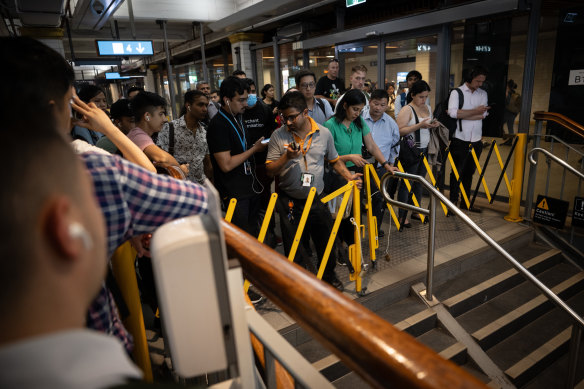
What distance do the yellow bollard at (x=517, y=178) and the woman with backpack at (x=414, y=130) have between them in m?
1.08

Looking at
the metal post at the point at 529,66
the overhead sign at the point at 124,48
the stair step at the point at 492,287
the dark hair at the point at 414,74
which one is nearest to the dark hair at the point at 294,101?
the stair step at the point at 492,287

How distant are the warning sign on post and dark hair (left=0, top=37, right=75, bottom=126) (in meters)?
4.65

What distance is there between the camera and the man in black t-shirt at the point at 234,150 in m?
3.04

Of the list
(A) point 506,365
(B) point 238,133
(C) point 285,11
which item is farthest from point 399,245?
(C) point 285,11

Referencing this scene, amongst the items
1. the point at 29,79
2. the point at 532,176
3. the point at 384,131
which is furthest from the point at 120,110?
the point at 532,176

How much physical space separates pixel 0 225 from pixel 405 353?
1.87 ft

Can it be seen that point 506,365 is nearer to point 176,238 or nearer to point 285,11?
point 176,238

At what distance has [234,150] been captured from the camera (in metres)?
3.16

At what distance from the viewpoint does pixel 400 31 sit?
6.01m

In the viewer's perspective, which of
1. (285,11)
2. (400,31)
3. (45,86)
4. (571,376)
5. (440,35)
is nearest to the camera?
(45,86)

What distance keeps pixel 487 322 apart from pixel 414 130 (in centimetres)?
227

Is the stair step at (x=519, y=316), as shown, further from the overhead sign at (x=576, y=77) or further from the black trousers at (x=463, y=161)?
the overhead sign at (x=576, y=77)

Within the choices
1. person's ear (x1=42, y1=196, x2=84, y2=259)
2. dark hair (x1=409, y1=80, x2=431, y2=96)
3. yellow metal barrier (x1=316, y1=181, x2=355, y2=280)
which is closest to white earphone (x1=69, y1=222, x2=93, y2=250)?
person's ear (x1=42, y1=196, x2=84, y2=259)

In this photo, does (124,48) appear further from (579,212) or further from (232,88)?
(579,212)
